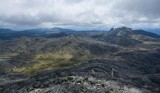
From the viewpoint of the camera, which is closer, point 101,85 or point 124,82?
point 101,85

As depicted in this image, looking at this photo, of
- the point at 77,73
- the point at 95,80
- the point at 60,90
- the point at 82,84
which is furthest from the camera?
the point at 77,73

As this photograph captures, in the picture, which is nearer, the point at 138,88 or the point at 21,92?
the point at 21,92

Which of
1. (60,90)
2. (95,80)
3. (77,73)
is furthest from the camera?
(77,73)

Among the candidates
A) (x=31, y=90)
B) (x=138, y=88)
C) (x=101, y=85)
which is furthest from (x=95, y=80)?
(x=31, y=90)

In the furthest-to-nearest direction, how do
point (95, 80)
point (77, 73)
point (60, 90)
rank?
point (77, 73) < point (95, 80) < point (60, 90)

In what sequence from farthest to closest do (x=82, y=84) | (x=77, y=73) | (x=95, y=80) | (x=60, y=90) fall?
(x=77, y=73)
(x=95, y=80)
(x=82, y=84)
(x=60, y=90)

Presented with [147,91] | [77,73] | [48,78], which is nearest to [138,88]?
[147,91]

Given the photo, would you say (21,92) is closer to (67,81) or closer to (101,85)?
(67,81)

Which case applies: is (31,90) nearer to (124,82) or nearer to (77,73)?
(77,73)

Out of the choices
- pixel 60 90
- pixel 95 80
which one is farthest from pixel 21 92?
pixel 95 80
